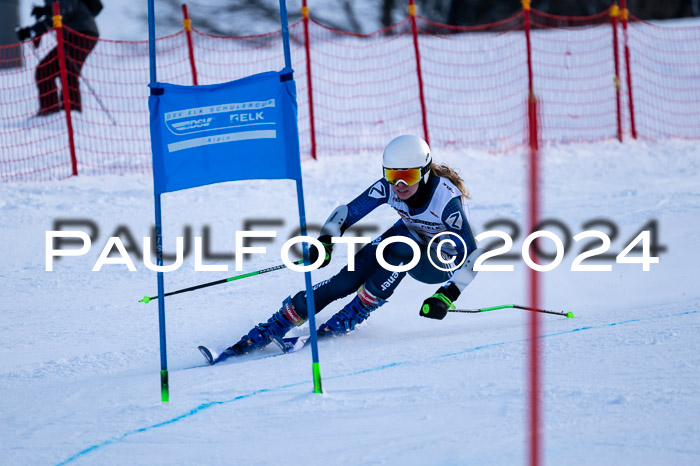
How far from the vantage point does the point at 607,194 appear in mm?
9703

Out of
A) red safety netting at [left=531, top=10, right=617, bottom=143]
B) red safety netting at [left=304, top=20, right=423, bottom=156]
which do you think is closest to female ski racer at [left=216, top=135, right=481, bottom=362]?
red safety netting at [left=304, top=20, right=423, bottom=156]

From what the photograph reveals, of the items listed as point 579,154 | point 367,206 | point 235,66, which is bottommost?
point 367,206

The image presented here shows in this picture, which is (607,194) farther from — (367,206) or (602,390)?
(602,390)

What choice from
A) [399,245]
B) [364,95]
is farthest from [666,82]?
[399,245]

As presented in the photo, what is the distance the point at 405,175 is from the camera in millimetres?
5160

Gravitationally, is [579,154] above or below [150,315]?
above

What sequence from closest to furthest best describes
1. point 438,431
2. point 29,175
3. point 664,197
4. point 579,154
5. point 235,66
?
point 438,431 < point 664,197 < point 29,175 < point 579,154 < point 235,66

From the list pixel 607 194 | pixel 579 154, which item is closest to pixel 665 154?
pixel 579 154

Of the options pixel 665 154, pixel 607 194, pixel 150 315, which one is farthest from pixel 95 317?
pixel 665 154

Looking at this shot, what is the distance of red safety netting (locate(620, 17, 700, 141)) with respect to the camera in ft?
42.4

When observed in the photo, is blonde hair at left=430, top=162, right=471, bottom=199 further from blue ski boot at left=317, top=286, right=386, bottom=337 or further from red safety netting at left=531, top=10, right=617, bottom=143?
red safety netting at left=531, top=10, right=617, bottom=143

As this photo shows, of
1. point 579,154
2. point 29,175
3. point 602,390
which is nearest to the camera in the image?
point 602,390

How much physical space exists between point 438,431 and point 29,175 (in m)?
7.92

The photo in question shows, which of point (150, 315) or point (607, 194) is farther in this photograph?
point (607, 194)
